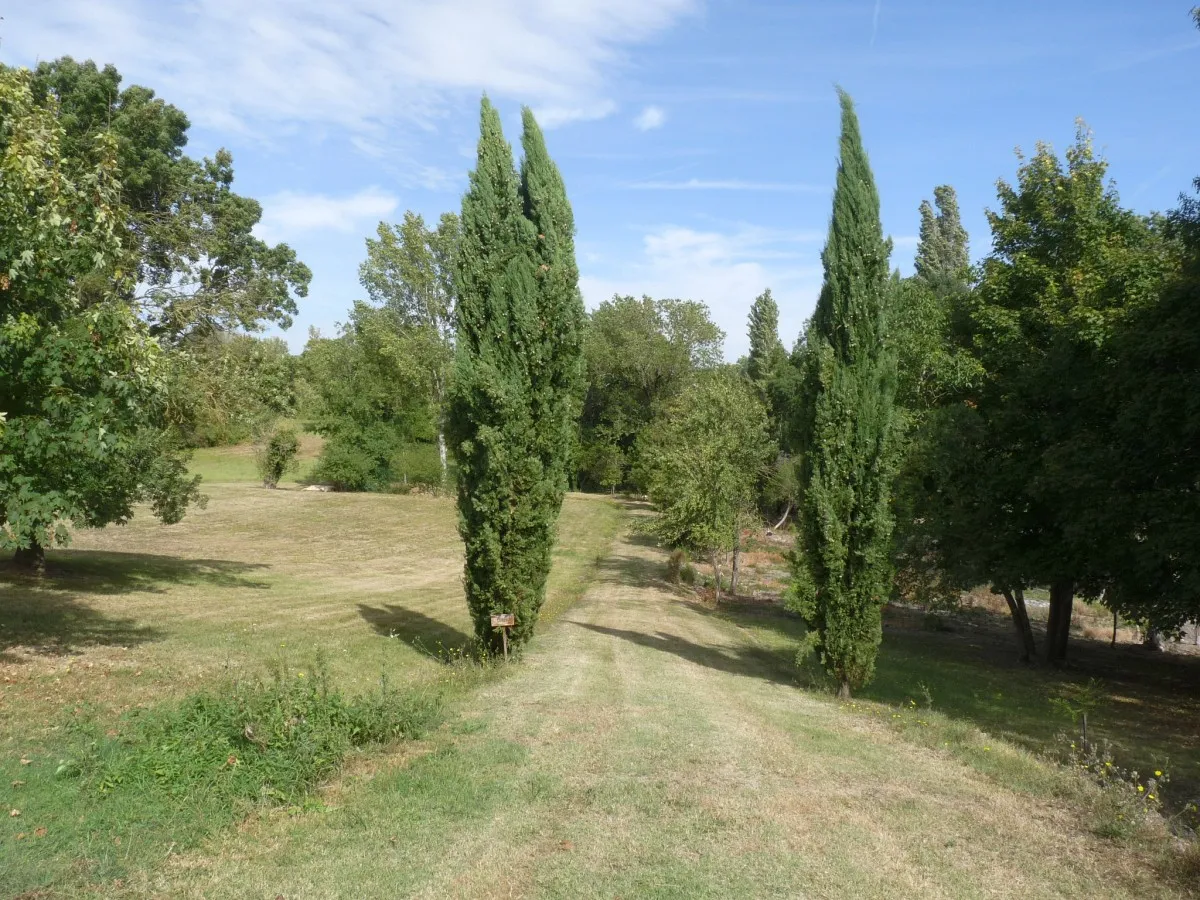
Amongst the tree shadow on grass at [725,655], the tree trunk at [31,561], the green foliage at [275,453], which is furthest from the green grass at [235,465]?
the tree shadow on grass at [725,655]

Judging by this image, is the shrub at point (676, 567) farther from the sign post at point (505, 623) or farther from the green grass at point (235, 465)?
the green grass at point (235, 465)

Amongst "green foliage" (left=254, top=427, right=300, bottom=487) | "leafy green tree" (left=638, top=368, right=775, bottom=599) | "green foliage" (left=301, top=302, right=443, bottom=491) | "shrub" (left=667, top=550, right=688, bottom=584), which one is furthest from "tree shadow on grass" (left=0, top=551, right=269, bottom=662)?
"green foliage" (left=301, top=302, right=443, bottom=491)

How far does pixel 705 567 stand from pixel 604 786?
30.4m

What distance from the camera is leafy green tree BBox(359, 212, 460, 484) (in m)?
51.3

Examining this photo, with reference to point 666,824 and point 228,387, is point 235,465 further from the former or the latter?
point 666,824

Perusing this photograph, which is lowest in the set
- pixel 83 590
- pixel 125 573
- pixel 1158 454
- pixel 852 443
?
pixel 125 573

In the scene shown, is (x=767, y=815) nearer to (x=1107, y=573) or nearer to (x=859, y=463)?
(x=859, y=463)

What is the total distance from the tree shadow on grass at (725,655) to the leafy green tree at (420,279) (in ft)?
113

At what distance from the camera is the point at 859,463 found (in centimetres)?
1261

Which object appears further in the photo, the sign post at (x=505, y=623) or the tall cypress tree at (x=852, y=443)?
the sign post at (x=505, y=623)

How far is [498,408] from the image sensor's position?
501 inches

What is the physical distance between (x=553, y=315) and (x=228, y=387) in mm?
10044

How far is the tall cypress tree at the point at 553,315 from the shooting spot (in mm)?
13164

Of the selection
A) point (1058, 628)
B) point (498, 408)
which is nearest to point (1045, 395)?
point (1058, 628)
